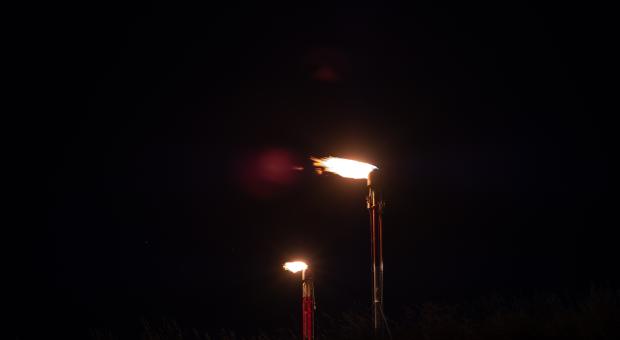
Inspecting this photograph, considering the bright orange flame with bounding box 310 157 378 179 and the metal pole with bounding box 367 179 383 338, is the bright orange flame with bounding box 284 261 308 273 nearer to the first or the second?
the metal pole with bounding box 367 179 383 338

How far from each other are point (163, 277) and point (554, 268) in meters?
37.9

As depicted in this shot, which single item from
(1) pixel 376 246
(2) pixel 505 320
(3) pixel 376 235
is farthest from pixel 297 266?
(2) pixel 505 320

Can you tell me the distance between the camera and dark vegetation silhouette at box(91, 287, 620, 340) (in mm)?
5680

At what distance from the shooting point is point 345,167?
24.8 feet

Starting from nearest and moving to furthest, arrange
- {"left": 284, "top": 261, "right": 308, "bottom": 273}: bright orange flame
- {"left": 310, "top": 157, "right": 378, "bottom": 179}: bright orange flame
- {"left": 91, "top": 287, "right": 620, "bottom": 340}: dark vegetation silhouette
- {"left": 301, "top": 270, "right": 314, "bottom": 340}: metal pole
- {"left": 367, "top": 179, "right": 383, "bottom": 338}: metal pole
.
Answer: {"left": 91, "top": 287, "right": 620, "bottom": 340}: dark vegetation silhouette, {"left": 310, "top": 157, "right": 378, "bottom": 179}: bright orange flame, {"left": 367, "top": 179, "right": 383, "bottom": 338}: metal pole, {"left": 301, "top": 270, "right": 314, "bottom": 340}: metal pole, {"left": 284, "top": 261, "right": 308, "bottom": 273}: bright orange flame

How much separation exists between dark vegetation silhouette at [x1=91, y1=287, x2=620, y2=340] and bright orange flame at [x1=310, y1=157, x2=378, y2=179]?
1530 mm

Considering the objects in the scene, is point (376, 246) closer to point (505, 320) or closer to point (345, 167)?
point (345, 167)

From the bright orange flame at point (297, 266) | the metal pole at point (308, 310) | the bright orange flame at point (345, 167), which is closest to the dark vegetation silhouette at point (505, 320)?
the bright orange flame at point (345, 167)

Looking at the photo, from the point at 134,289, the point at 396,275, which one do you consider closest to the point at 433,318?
the point at 396,275

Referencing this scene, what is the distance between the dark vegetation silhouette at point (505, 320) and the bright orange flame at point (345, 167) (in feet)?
5.02

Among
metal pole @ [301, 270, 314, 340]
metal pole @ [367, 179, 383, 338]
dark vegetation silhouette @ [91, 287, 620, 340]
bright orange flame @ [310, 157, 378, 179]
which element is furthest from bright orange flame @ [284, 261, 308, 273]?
bright orange flame @ [310, 157, 378, 179]

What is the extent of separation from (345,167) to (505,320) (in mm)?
2288

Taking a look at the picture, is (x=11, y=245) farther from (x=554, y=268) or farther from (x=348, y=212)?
(x=554, y=268)

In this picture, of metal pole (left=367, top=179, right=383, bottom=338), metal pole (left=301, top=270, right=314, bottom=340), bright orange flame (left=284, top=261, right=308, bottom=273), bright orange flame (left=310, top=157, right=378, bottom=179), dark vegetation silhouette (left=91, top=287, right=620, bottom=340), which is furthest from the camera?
bright orange flame (left=284, top=261, right=308, bottom=273)
